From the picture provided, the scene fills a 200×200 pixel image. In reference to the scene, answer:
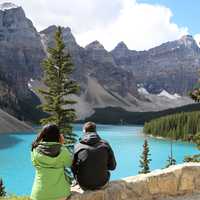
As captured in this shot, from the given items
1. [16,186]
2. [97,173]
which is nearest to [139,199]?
[97,173]

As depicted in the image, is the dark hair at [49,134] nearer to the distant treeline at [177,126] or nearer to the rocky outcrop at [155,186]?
the rocky outcrop at [155,186]

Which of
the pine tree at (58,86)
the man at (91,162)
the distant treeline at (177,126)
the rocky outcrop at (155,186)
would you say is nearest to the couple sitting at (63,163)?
the man at (91,162)

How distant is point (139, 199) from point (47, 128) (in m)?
3.52

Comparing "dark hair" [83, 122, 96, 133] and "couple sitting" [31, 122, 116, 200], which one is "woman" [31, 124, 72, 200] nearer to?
"couple sitting" [31, 122, 116, 200]

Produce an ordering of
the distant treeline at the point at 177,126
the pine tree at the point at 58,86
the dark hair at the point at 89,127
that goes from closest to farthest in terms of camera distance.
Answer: the dark hair at the point at 89,127
the pine tree at the point at 58,86
the distant treeline at the point at 177,126

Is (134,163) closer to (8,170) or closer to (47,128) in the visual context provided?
(8,170)

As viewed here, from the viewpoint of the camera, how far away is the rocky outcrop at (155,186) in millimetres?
11836

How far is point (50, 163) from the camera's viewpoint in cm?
1081

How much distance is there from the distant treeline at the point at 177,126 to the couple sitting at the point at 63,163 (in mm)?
144800

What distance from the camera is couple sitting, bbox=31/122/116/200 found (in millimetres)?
10789

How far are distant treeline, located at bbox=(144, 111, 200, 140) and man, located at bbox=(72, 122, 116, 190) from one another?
144770 millimetres

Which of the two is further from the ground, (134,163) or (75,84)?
(75,84)

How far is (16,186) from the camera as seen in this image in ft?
208

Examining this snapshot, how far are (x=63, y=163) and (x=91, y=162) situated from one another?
0.84m
